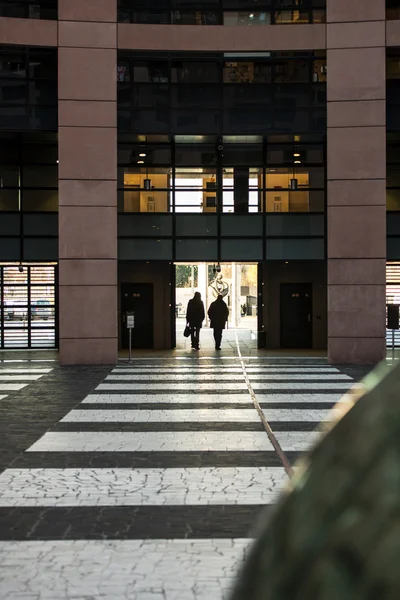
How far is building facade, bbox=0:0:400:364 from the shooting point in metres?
21.5

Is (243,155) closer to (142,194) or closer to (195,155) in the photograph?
(195,155)

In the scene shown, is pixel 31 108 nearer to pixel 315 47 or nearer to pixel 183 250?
pixel 183 250

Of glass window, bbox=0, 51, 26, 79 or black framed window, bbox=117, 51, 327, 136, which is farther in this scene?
black framed window, bbox=117, 51, 327, 136

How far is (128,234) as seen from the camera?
76.7 ft

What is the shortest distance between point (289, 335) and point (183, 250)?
18.7 feet

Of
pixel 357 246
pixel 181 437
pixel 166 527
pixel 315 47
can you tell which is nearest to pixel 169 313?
pixel 357 246

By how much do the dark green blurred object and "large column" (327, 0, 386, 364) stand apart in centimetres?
2137

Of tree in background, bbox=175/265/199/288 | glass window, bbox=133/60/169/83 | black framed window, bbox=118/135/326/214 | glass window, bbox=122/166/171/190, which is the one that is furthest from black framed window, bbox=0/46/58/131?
tree in background, bbox=175/265/199/288

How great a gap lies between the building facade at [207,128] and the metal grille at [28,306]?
16.0ft

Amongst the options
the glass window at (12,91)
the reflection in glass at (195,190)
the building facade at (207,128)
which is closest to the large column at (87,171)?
the building facade at (207,128)

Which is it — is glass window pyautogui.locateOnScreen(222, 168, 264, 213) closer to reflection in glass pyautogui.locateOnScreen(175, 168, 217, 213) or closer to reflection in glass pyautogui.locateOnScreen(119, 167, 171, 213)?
reflection in glass pyautogui.locateOnScreen(175, 168, 217, 213)

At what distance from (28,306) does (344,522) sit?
27670mm

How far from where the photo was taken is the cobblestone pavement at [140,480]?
5125mm

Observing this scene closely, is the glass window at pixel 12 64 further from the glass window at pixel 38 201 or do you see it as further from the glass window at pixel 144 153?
the glass window at pixel 38 201
